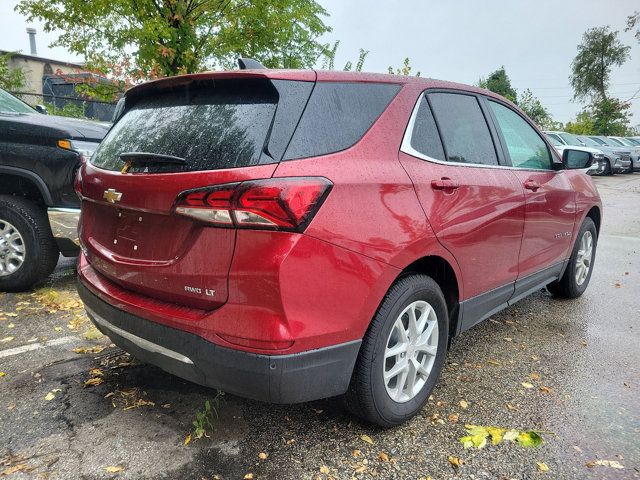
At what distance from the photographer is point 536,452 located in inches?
92.3

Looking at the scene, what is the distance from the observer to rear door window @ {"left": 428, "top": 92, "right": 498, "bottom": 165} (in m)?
2.78

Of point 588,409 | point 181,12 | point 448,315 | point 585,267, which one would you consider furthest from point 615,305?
point 181,12

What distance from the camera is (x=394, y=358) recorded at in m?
2.46

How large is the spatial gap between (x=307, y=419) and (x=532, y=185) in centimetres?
223

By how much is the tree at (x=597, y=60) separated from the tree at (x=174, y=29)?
43900 mm

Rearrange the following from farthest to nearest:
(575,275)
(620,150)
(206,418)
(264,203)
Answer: (620,150) < (575,275) < (206,418) < (264,203)

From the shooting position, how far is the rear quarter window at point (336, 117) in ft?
6.61

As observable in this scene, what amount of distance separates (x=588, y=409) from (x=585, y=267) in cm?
247

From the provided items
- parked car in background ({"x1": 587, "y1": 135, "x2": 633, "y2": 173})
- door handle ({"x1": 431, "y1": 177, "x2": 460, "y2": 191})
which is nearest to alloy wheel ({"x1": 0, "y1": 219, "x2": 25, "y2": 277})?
door handle ({"x1": 431, "y1": 177, "x2": 460, "y2": 191})

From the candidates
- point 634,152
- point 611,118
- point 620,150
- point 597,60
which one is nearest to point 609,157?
point 620,150

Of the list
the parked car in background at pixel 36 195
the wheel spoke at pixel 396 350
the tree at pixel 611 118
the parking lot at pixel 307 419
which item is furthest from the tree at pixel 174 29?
the tree at pixel 611 118

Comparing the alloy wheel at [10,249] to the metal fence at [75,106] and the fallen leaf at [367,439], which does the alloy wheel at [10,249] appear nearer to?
the fallen leaf at [367,439]

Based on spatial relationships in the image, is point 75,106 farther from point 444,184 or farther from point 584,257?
point 444,184

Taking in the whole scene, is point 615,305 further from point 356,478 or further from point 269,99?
point 269,99
